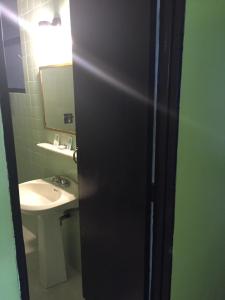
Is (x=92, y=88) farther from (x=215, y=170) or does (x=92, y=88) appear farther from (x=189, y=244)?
(x=189, y=244)

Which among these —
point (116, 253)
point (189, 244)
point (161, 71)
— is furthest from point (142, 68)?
point (116, 253)

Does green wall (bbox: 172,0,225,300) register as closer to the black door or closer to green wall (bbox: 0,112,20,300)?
the black door

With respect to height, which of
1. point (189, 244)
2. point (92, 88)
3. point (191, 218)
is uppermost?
Answer: point (92, 88)

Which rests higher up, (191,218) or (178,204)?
(178,204)

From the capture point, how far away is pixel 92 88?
1.38 meters

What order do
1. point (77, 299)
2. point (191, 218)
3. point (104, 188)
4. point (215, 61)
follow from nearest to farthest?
point (215, 61), point (191, 218), point (104, 188), point (77, 299)

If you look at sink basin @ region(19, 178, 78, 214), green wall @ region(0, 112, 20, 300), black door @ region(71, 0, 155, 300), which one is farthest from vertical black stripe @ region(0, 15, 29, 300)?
sink basin @ region(19, 178, 78, 214)

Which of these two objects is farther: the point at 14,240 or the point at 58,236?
the point at 58,236

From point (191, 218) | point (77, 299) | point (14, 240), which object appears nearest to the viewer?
point (14, 240)

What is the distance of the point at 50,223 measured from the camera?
192 cm

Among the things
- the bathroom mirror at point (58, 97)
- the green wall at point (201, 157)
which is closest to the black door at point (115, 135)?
the green wall at point (201, 157)

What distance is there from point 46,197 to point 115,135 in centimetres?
106

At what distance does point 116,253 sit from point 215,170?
70 centimetres

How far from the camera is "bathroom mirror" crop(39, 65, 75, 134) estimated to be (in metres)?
1.93
